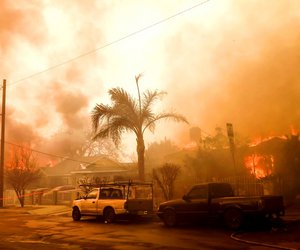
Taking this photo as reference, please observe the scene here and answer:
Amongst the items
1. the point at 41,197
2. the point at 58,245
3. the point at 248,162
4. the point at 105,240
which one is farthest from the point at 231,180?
the point at 41,197

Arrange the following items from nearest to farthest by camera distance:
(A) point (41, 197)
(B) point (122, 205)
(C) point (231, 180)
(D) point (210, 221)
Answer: (D) point (210, 221) < (B) point (122, 205) < (C) point (231, 180) < (A) point (41, 197)

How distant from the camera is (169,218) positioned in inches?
586

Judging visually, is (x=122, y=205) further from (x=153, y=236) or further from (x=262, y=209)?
(x=262, y=209)

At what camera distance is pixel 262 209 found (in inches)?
487

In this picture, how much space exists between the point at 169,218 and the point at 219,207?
2272 millimetres

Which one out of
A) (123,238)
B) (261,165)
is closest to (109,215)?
(123,238)

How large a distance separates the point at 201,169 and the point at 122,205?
10.2 metres

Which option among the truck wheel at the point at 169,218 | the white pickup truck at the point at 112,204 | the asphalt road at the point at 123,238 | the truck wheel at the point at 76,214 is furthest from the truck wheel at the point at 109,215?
the truck wheel at the point at 169,218

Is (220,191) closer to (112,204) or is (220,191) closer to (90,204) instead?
(112,204)

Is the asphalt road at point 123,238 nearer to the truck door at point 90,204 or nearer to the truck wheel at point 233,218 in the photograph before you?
the truck wheel at point 233,218

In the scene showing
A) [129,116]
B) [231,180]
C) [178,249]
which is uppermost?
[129,116]

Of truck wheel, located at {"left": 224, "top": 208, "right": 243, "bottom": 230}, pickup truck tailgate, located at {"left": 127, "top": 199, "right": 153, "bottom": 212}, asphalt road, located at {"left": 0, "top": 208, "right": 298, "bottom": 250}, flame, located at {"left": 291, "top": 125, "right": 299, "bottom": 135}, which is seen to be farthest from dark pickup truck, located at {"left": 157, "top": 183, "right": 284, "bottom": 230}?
flame, located at {"left": 291, "top": 125, "right": 299, "bottom": 135}

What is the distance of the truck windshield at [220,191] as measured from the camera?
14227 millimetres

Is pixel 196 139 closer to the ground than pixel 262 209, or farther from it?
farther from it
